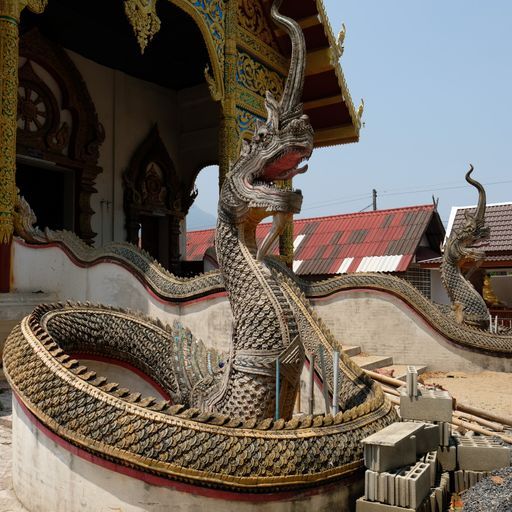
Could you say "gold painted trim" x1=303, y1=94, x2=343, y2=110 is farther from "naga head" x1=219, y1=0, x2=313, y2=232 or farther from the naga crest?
"naga head" x1=219, y1=0, x2=313, y2=232

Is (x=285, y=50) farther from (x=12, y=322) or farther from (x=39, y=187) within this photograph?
(x=12, y=322)

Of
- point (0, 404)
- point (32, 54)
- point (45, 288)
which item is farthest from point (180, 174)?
point (0, 404)

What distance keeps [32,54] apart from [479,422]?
10.2m

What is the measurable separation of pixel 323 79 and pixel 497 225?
6664 mm

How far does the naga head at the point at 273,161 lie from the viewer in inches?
123

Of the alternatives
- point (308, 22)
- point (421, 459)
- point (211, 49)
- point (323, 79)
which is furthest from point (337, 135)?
point (421, 459)

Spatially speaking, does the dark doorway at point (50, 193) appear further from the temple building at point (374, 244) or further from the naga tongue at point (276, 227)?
the naga tongue at point (276, 227)

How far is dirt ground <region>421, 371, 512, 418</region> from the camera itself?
5.70 m

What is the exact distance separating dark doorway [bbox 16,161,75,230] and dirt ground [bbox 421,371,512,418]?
8197 mm

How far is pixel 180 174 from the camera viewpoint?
1427 centimetres

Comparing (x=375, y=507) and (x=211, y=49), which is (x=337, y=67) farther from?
(x=375, y=507)

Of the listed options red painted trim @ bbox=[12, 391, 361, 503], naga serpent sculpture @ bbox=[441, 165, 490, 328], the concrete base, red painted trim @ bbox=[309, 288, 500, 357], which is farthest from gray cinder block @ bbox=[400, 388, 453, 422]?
naga serpent sculpture @ bbox=[441, 165, 490, 328]

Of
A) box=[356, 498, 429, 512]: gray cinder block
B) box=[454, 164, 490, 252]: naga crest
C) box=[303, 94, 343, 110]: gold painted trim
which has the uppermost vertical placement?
box=[303, 94, 343, 110]: gold painted trim

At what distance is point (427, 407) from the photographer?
321 centimetres
